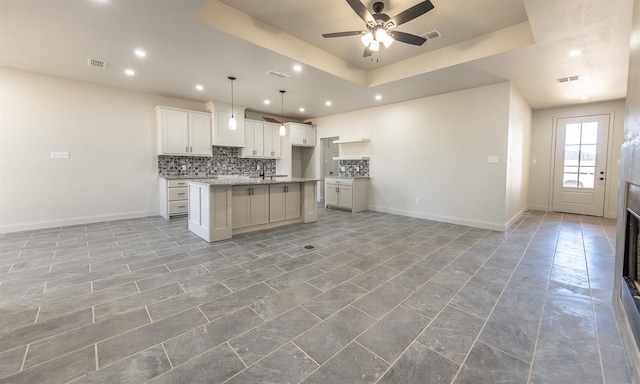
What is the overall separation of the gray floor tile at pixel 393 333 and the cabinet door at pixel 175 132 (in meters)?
5.53

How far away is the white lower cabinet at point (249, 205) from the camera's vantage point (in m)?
4.31

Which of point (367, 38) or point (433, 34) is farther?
point (433, 34)

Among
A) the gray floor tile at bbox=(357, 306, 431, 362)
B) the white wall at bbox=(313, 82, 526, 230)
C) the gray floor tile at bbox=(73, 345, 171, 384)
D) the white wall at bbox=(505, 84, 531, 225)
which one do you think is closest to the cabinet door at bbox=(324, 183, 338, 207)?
the white wall at bbox=(313, 82, 526, 230)

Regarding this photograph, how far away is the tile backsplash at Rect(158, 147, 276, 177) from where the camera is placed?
19.7ft

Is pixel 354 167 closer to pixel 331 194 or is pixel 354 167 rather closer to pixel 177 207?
pixel 331 194

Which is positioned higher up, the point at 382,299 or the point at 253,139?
the point at 253,139

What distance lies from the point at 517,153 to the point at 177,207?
7117 millimetres

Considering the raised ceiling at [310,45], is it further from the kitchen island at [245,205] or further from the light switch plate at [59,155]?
the kitchen island at [245,205]

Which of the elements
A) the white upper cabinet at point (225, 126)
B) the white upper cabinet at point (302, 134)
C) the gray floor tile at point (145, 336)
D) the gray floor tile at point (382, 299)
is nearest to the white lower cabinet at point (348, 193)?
the white upper cabinet at point (302, 134)

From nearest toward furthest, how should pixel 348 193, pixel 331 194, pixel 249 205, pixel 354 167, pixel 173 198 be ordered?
pixel 249 205
pixel 173 198
pixel 348 193
pixel 331 194
pixel 354 167

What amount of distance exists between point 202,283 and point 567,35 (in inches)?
191

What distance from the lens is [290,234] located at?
14.4 feet

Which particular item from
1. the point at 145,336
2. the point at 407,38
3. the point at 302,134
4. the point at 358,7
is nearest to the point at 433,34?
the point at 407,38

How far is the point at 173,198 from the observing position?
552 centimetres
